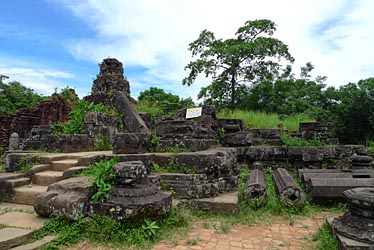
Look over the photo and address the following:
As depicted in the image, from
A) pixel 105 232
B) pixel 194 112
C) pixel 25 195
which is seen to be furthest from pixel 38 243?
pixel 194 112

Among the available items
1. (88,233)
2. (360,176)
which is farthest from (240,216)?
(360,176)

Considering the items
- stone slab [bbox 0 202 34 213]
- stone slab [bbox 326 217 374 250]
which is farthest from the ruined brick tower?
stone slab [bbox 326 217 374 250]

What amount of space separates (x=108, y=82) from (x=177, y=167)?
821 centimetres

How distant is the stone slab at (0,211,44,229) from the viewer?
10.4 feet

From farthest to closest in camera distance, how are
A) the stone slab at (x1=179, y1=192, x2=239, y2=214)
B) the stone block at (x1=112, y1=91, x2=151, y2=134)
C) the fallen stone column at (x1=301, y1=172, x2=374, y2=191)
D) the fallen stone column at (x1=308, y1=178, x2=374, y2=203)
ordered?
1. the stone block at (x1=112, y1=91, x2=151, y2=134)
2. the fallen stone column at (x1=301, y1=172, x2=374, y2=191)
3. the fallen stone column at (x1=308, y1=178, x2=374, y2=203)
4. the stone slab at (x1=179, y1=192, x2=239, y2=214)

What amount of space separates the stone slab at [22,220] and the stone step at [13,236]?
0.18 meters

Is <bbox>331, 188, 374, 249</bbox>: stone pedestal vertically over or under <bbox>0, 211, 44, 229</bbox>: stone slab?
over

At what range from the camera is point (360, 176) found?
544 cm

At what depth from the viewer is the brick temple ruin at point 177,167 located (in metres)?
3.33

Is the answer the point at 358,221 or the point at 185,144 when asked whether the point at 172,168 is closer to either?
the point at 185,144

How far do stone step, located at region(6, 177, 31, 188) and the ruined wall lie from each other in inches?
517

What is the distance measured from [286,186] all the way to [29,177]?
175 inches

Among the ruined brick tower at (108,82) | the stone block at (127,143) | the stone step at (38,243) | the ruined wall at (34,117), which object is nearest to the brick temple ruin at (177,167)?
the stone block at (127,143)

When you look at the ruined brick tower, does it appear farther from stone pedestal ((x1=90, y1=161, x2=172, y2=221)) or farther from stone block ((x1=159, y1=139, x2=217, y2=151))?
stone pedestal ((x1=90, y1=161, x2=172, y2=221))
